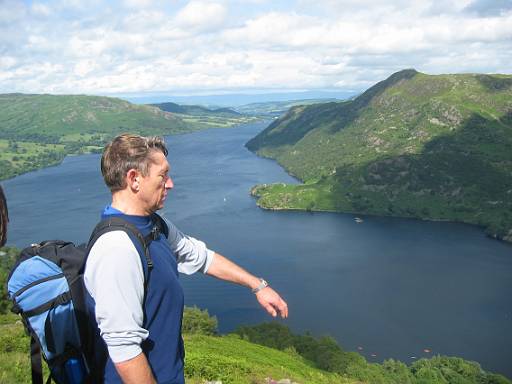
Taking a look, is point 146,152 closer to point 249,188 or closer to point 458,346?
point 458,346

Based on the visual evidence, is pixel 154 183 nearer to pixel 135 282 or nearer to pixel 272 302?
pixel 135 282

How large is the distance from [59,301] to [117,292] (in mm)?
560

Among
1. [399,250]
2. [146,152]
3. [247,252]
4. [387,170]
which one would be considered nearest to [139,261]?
[146,152]

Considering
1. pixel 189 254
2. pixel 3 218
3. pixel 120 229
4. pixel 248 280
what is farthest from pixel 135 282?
pixel 248 280

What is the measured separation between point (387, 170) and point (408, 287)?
104402 mm

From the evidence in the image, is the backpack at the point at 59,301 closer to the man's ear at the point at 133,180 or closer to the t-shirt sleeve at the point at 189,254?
the man's ear at the point at 133,180

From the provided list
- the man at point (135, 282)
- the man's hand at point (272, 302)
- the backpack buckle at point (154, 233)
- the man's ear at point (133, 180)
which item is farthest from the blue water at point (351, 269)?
the man's ear at point (133, 180)

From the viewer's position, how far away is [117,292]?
4.00 metres

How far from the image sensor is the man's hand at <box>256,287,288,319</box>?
5.74m

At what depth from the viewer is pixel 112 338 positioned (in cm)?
405

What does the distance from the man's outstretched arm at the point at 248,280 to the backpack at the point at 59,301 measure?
5.36 ft

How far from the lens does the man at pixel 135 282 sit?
4031 millimetres

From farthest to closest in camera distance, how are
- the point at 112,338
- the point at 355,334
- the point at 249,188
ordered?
the point at 249,188, the point at 355,334, the point at 112,338

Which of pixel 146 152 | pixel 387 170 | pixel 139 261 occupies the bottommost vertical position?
pixel 387 170
